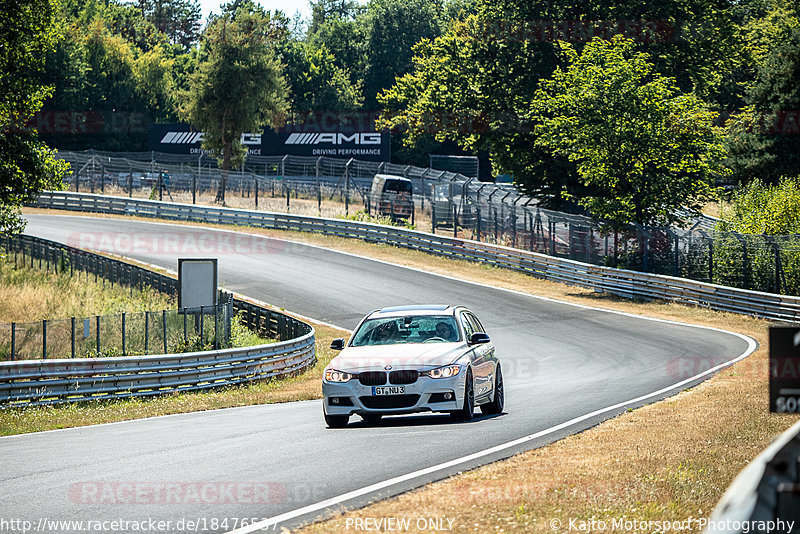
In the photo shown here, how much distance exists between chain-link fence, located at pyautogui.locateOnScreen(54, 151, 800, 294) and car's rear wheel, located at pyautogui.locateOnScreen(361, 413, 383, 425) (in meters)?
25.3

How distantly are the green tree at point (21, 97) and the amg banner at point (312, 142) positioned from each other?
40.6 meters

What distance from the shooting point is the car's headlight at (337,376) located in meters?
13.2

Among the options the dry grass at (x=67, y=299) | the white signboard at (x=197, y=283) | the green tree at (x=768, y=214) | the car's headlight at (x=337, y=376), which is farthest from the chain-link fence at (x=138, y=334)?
the green tree at (x=768, y=214)

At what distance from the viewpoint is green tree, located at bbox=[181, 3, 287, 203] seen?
214ft

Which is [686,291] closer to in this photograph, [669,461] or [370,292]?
[370,292]

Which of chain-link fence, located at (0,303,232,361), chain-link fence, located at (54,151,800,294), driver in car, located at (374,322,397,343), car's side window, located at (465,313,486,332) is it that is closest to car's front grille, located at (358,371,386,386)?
driver in car, located at (374,322,397,343)

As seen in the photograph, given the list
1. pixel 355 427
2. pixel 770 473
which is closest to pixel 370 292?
pixel 355 427

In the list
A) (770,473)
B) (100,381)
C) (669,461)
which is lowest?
(100,381)

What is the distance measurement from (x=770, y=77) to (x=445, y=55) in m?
17.9

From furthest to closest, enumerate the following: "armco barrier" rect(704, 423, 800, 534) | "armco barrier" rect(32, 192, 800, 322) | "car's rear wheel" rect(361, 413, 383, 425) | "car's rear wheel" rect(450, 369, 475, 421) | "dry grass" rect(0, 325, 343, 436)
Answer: "armco barrier" rect(32, 192, 800, 322) → "dry grass" rect(0, 325, 343, 436) → "car's rear wheel" rect(450, 369, 475, 421) → "car's rear wheel" rect(361, 413, 383, 425) → "armco barrier" rect(704, 423, 800, 534)

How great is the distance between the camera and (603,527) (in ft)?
23.1

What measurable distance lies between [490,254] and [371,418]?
96.8 ft

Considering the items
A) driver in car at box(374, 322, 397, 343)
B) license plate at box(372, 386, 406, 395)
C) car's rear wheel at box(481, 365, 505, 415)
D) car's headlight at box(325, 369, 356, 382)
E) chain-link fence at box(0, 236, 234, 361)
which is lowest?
chain-link fence at box(0, 236, 234, 361)

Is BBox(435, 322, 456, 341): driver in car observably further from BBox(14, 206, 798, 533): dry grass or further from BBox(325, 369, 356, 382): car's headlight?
BBox(14, 206, 798, 533): dry grass
